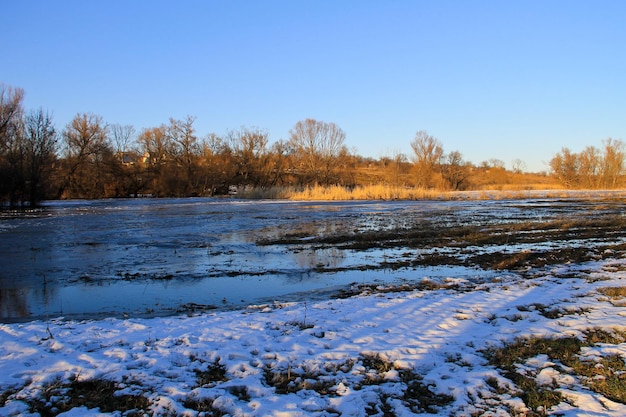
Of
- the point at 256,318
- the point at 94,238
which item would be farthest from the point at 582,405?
the point at 94,238

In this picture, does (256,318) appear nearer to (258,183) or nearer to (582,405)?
(582,405)

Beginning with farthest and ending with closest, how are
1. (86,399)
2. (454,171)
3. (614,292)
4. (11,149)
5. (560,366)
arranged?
(454,171), (11,149), (614,292), (560,366), (86,399)

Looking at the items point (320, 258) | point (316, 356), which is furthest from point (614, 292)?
point (320, 258)

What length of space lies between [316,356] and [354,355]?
15.3 inches

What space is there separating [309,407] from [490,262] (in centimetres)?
773

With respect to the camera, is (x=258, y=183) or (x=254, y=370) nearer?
(x=254, y=370)

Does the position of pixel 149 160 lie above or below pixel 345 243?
above

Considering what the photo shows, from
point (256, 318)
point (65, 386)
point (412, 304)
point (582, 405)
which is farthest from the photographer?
point (412, 304)

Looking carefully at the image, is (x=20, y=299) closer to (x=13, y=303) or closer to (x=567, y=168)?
(x=13, y=303)

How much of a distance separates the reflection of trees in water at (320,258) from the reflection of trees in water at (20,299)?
512 centimetres

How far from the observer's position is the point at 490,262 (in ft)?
32.7

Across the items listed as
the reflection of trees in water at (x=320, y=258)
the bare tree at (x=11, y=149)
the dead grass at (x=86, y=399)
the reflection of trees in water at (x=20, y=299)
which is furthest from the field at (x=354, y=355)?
the bare tree at (x=11, y=149)

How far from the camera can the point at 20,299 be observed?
23.9 feet

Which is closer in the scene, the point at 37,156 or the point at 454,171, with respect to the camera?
the point at 37,156
